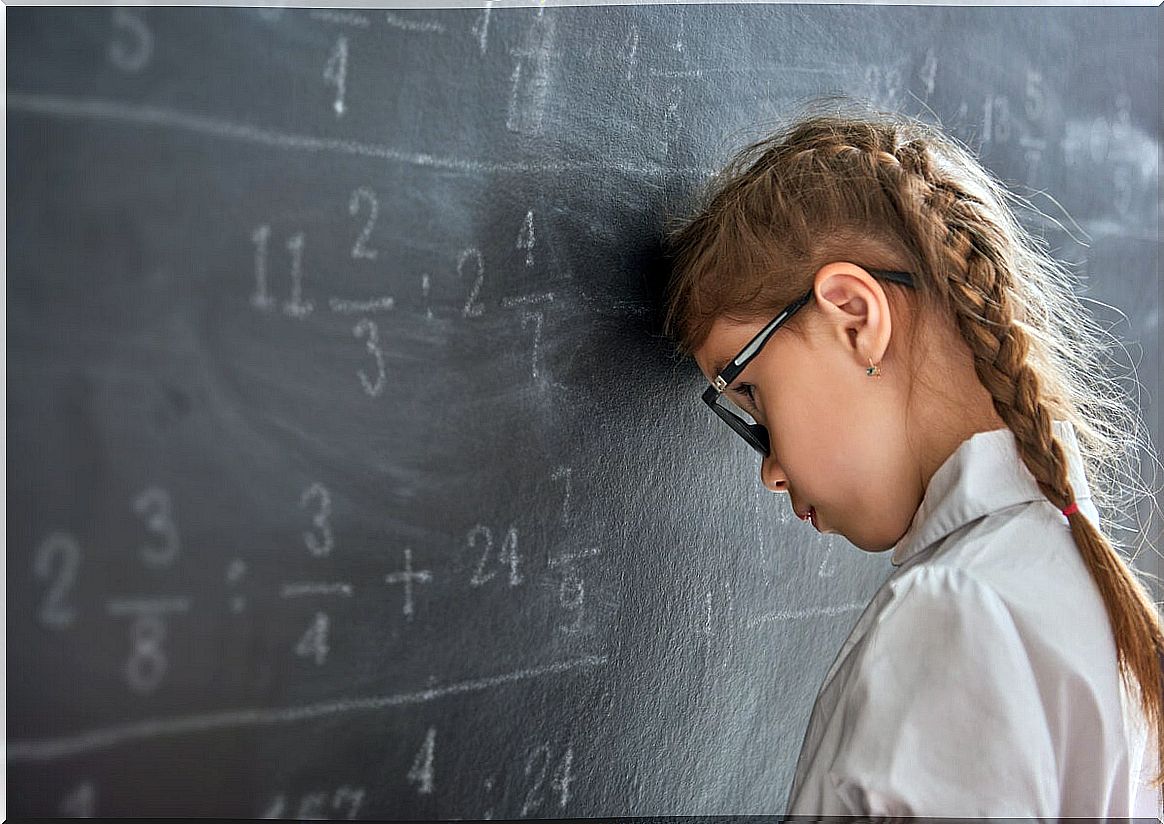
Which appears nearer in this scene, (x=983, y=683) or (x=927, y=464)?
(x=983, y=683)

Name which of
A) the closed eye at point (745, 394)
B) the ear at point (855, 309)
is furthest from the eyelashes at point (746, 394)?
the ear at point (855, 309)

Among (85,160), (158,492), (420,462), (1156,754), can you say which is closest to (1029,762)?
(1156,754)

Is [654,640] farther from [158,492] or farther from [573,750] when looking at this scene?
[158,492]

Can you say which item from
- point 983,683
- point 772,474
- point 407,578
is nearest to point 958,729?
point 983,683

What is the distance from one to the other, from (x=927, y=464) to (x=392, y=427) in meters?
0.45

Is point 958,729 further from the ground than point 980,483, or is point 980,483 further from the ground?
point 980,483

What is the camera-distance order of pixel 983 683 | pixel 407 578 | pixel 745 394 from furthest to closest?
pixel 745 394
pixel 407 578
pixel 983 683

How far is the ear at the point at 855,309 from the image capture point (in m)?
0.81

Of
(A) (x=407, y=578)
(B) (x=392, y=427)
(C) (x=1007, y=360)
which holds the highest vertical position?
(C) (x=1007, y=360)

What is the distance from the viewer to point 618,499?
949 millimetres

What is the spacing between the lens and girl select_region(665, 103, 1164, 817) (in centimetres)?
70

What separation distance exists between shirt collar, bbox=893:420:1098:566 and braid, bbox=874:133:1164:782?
1cm

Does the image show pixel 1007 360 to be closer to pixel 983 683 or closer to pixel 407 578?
pixel 983 683

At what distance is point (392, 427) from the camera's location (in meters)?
0.79
